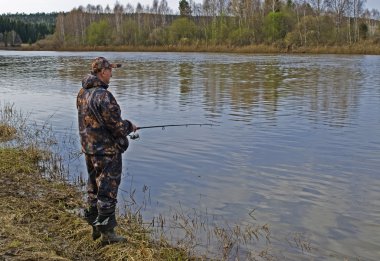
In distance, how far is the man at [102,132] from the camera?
5.07 m

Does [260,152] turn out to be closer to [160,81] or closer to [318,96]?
[318,96]

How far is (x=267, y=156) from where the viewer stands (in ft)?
34.5

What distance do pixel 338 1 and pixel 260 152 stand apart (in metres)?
72.0

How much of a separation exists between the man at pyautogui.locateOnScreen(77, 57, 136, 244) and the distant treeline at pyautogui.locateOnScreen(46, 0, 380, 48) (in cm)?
6424

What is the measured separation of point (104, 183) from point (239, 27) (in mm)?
76867

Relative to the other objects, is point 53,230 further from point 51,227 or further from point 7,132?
point 7,132

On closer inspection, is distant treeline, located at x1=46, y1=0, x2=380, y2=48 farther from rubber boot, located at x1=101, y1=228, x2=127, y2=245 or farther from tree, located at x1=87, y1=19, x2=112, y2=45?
rubber boot, located at x1=101, y1=228, x2=127, y2=245

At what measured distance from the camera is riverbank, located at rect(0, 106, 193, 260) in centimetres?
512

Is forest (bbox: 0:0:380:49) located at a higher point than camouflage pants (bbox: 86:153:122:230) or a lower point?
higher

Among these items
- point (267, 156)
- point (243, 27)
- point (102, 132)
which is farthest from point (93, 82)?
point (243, 27)

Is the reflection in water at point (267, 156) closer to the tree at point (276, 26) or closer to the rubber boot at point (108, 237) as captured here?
the rubber boot at point (108, 237)

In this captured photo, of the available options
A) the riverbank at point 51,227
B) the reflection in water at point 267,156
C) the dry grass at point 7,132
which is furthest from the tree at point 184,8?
the riverbank at point 51,227

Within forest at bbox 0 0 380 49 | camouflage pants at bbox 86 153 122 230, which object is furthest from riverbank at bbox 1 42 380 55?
camouflage pants at bbox 86 153 122 230

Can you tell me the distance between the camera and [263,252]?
5980 millimetres
